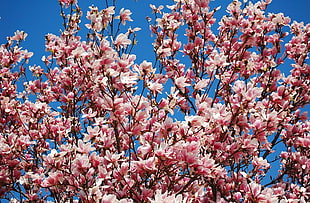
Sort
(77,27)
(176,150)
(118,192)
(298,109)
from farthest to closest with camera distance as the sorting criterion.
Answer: (77,27) → (298,109) → (118,192) → (176,150)

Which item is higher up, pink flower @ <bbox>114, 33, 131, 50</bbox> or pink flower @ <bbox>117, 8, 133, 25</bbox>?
pink flower @ <bbox>117, 8, 133, 25</bbox>

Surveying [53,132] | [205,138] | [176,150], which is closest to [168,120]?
[176,150]

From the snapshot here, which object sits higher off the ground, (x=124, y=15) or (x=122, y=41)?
(x=124, y=15)

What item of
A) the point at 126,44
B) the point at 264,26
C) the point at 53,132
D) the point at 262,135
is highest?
the point at 264,26

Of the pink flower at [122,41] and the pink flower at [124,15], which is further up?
the pink flower at [124,15]

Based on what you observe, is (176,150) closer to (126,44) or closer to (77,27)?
(126,44)

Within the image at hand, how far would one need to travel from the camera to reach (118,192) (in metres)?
2.71

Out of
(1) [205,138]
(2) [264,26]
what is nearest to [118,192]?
(1) [205,138]

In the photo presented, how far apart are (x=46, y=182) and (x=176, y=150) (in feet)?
3.51

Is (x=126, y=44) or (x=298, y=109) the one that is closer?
(x=126, y=44)

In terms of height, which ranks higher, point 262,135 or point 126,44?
point 126,44

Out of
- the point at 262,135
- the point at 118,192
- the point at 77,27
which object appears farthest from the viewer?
the point at 77,27

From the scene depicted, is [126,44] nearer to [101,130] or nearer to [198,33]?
[101,130]

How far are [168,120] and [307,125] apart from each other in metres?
2.57
